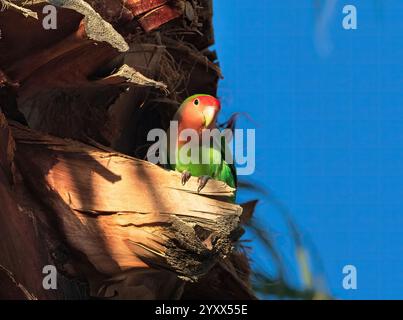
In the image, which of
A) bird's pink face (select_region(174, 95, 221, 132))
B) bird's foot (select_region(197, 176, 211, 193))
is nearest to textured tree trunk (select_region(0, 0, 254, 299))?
→ bird's foot (select_region(197, 176, 211, 193))

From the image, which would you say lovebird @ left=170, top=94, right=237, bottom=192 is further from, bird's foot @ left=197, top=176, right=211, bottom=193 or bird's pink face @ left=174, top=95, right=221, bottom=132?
bird's foot @ left=197, top=176, right=211, bottom=193

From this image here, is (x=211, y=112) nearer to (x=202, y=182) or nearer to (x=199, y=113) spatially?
(x=199, y=113)

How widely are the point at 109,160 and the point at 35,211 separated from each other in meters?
Answer: 0.31

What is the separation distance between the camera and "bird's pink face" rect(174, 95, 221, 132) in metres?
3.79

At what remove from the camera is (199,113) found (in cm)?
379

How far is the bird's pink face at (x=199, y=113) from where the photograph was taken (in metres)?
3.79

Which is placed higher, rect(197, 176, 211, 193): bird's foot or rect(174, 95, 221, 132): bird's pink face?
rect(174, 95, 221, 132): bird's pink face

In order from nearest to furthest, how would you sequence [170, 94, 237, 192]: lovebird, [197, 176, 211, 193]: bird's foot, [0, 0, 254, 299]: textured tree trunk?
[0, 0, 254, 299]: textured tree trunk → [197, 176, 211, 193]: bird's foot → [170, 94, 237, 192]: lovebird

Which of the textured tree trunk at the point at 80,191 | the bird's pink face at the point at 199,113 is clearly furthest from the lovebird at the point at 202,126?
the textured tree trunk at the point at 80,191

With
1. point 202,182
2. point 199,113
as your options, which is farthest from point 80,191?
point 199,113

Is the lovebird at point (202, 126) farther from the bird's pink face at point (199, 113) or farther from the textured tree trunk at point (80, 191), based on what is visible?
the textured tree trunk at point (80, 191)
